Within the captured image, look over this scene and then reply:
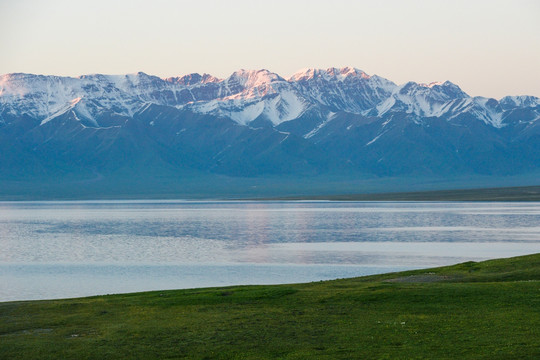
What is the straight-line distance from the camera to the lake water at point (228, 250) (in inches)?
2616

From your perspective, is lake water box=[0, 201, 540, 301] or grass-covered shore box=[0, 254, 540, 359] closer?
grass-covered shore box=[0, 254, 540, 359]

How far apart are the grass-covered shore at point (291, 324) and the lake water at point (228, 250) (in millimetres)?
18575

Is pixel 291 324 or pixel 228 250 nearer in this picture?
pixel 291 324

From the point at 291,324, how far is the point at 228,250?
57652 mm

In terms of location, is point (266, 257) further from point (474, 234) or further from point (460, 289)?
point (460, 289)

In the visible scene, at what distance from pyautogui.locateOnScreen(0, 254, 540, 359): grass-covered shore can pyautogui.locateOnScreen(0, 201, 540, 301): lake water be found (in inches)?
731

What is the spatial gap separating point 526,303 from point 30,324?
20280 millimetres

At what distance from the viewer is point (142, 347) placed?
105 ft

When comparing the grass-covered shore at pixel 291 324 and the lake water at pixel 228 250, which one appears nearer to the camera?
the grass-covered shore at pixel 291 324

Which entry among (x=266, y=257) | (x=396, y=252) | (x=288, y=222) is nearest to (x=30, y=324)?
(x=266, y=257)

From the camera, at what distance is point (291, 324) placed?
35156 millimetres

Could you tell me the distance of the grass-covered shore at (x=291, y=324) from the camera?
30.6 meters

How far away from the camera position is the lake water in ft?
218

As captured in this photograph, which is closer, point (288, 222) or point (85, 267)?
point (85, 267)
